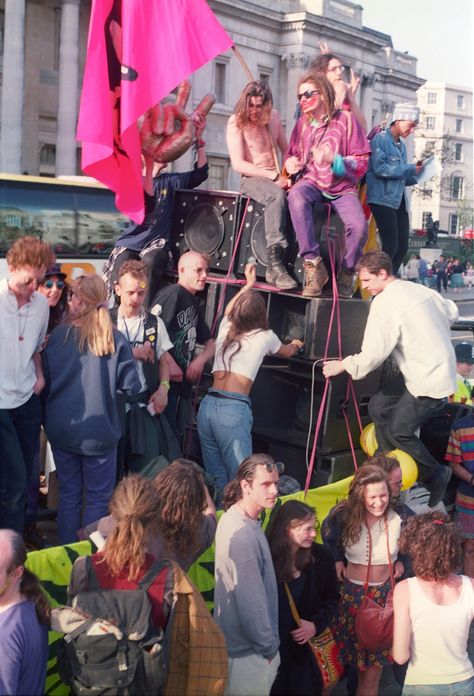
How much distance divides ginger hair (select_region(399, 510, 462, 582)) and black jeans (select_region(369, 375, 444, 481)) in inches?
76.3


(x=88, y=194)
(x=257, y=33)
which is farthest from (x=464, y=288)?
(x=88, y=194)

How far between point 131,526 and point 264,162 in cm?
398

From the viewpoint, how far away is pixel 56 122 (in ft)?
132

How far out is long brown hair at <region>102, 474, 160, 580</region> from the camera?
11.1 ft

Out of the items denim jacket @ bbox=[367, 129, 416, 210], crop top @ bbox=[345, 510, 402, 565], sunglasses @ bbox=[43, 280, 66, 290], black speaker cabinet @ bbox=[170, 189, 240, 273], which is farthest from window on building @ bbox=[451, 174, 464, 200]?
crop top @ bbox=[345, 510, 402, 565]

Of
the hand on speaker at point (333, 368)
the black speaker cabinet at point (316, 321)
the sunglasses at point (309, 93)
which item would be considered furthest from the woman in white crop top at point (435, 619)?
the sunglasses at point (309, 93)

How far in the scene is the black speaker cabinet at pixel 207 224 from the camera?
22.7 feet

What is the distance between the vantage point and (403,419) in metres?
6.02

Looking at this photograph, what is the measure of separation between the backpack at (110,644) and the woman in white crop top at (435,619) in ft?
3.89

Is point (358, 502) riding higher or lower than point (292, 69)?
lower

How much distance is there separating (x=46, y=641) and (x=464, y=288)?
43017 mm

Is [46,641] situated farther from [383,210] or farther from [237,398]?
[383,210]

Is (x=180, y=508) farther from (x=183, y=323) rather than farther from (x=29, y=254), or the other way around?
(x=183, y=323)

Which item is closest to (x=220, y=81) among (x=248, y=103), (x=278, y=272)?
(x=248, y=103)
